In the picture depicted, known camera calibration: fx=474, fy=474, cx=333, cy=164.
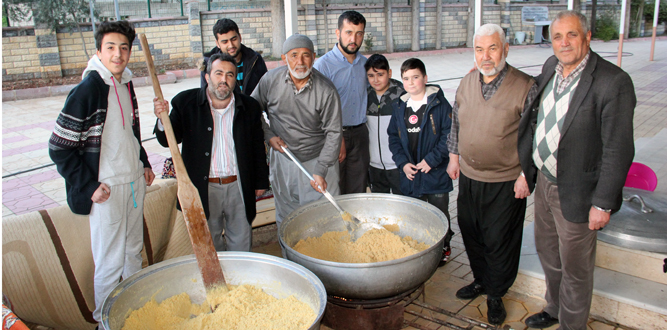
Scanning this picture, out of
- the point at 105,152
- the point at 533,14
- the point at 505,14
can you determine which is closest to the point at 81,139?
the point at 105,152

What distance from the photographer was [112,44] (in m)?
2.32

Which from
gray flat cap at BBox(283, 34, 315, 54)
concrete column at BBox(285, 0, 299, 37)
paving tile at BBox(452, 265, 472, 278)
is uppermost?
concrete column at BBox(285, 0, 299, 37)

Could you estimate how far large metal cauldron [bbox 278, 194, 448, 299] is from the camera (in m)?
2.12

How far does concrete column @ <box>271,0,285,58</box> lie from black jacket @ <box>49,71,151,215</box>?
15202mm

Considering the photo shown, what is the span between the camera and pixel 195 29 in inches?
616

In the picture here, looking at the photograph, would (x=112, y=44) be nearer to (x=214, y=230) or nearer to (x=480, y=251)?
(x=214, y=230)

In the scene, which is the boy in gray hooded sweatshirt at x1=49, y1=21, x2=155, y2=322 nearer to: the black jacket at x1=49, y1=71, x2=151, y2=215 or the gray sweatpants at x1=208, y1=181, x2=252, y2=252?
the black jacket at x1=49, y1=71, x2=151, y2=215

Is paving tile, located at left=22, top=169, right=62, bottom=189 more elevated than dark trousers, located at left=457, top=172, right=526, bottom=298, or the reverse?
dark trousers, located at left=457, top=172, right=526, bottom=298

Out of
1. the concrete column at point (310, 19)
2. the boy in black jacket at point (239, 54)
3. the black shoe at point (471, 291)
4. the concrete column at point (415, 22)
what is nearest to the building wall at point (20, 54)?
the concrete column at point (310, 19)

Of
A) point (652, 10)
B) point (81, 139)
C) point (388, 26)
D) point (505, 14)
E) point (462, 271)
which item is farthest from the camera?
point (652, 10)

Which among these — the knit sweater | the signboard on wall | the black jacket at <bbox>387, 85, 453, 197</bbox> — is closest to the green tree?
the black jacket at <bbox>387, 85, 453, 197</bbox>

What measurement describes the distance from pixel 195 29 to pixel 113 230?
14487 millimetres

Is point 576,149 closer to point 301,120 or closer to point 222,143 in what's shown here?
point 301,120

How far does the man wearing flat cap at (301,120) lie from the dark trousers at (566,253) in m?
1.24
